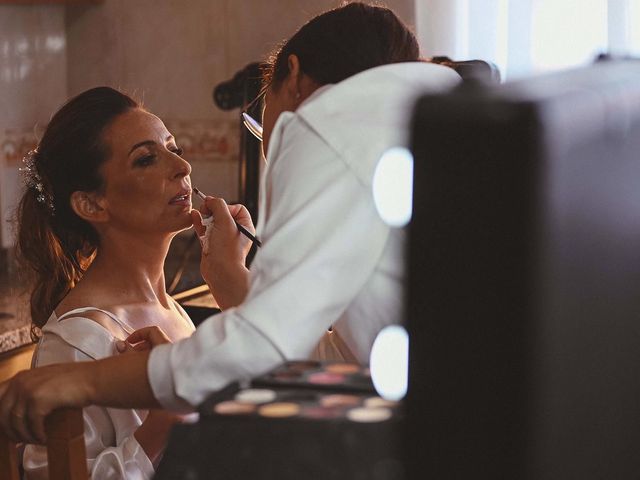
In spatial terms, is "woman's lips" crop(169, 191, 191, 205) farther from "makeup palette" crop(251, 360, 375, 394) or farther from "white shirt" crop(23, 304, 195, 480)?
"makeup palette" crop(251, 360, 375, 394)

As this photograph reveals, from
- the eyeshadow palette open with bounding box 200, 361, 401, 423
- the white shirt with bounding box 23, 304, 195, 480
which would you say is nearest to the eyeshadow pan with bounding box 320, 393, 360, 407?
the eyeshadow palette open with bounding box 200, 361, 401, 423

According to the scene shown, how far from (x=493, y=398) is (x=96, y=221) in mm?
1272

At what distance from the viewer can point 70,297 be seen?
1603 mm

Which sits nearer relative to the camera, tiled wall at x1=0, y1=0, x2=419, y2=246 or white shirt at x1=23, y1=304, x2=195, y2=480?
white shirt at x1=23, y1=304, x2=195, y2=480

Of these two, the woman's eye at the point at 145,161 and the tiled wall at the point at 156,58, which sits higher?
the tiled wall at the point at 156,58

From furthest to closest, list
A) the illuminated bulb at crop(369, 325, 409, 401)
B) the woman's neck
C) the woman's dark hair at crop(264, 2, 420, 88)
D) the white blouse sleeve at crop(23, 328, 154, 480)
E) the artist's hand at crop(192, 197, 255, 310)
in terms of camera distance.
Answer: the woman's neck < the artist's hand at crop(192, 197, 255, 310) < the white blouse sleeve at crop(23, 328, 154, 480) < the woman's dark hair at crop(264, 2, 420, 88) < the illuminated bulb at crop(369, 325, 409, 401)

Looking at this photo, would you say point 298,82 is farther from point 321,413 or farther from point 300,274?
point 321,413

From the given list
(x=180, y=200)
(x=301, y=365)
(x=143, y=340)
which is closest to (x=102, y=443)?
(x=143, y=340)

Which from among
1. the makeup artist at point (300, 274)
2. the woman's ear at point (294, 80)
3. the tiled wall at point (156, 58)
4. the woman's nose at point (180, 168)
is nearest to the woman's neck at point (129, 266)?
the woman's nose at point (180, 168)

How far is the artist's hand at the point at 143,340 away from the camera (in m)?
1.25

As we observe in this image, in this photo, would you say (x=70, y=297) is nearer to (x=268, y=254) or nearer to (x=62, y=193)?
(x=62, y=193)

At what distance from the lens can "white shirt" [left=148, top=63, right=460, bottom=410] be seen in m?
0.87

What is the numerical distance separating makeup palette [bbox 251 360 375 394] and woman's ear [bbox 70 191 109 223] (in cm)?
91

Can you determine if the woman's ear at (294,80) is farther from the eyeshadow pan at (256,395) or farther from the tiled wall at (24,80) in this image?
the tiled wall at (24,80)
